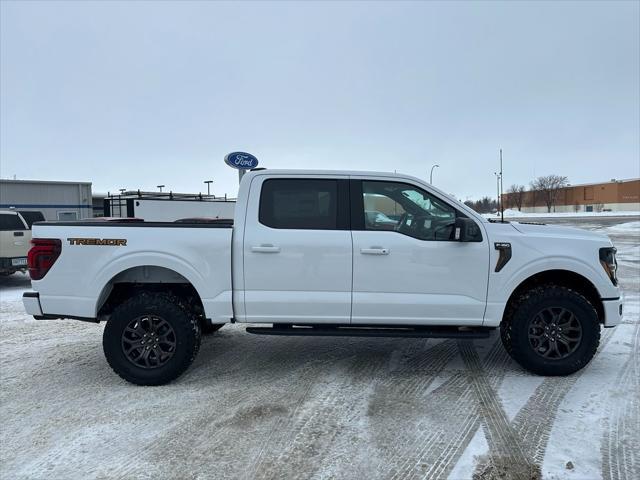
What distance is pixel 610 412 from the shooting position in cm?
381

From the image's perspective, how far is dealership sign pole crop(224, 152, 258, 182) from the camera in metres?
9.63

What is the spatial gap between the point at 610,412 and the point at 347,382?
87.1 inches

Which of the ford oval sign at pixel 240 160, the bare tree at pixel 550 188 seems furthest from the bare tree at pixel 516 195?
the ford oval sign at pixel 240 160

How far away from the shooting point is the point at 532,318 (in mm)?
4496

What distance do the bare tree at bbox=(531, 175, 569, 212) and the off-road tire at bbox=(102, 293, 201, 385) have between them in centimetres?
10379

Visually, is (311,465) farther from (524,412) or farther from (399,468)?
(524,412)

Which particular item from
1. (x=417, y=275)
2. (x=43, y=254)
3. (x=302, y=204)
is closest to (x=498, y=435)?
(x=417, y=275)

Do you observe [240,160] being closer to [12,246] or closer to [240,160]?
[240,160]

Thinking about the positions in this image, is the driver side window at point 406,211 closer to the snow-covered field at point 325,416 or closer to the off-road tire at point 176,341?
the snow-covered field at point 325,416

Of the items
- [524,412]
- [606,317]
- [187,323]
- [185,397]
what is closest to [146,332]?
[187,323]

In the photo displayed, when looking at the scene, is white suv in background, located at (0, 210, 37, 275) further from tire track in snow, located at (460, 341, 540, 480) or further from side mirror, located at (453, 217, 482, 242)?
tire track in snow, located at (460, 341, 540, 480)

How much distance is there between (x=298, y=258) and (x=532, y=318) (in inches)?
91.3

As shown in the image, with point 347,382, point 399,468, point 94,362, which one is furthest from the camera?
point 94,362

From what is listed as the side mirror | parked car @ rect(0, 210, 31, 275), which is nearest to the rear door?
the side mirror
